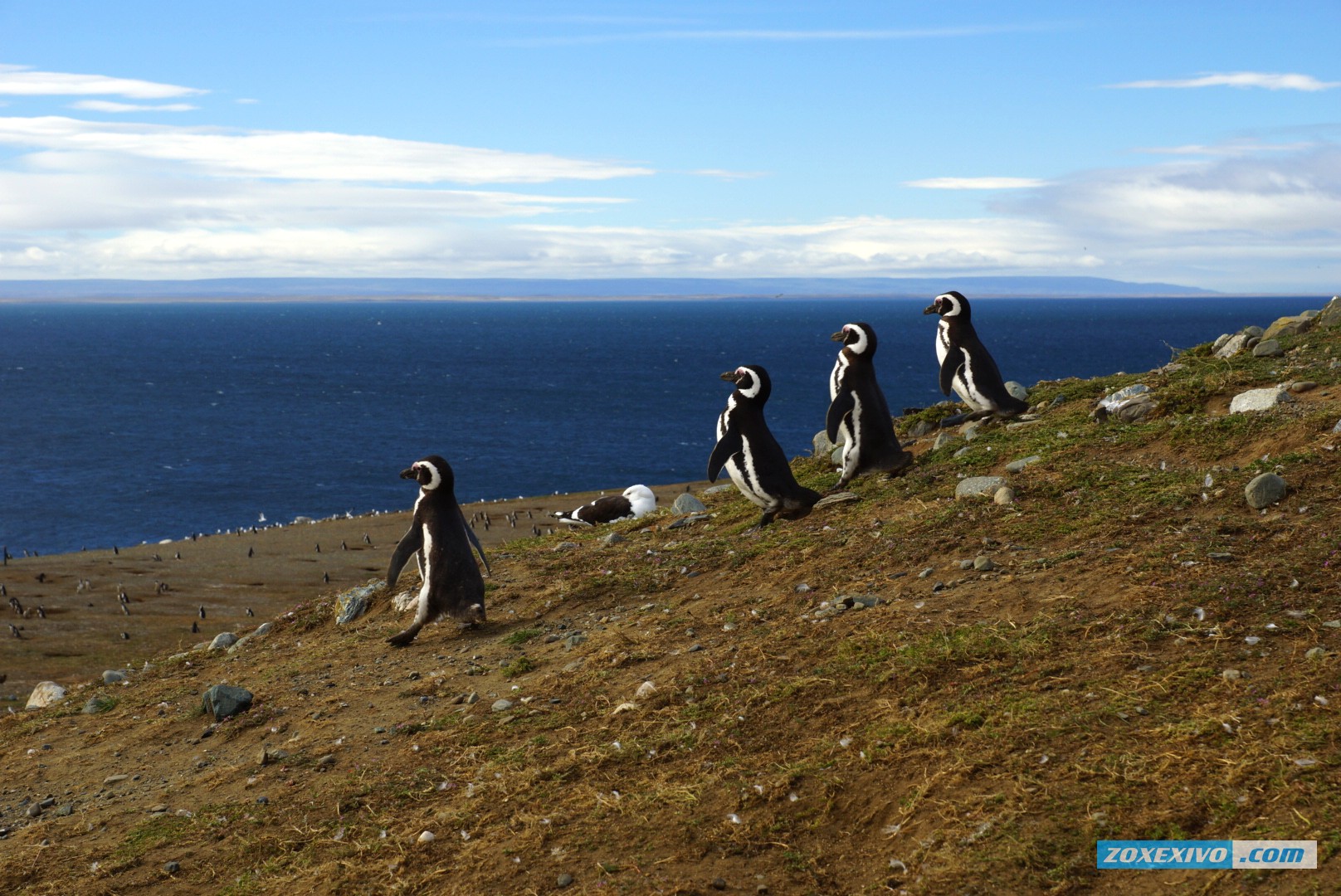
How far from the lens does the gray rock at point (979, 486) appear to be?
473 inches

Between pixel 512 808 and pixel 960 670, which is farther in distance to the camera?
pixel 960 670

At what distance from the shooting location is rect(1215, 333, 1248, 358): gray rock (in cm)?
1873

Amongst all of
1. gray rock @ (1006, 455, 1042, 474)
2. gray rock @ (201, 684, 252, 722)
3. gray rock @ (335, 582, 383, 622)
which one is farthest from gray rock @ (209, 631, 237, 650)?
Answer: gray rock @ (1006, 455, 1042, 474)

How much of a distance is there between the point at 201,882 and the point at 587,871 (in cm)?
264

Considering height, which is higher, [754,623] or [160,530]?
[754,623]

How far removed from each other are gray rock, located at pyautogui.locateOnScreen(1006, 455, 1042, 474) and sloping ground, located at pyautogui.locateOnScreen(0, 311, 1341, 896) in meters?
0.48

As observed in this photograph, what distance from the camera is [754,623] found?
985 cm

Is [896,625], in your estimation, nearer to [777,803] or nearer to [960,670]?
[960,670]

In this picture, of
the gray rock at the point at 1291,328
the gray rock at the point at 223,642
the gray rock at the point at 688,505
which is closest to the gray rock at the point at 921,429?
the gray rock at the point at 688,505

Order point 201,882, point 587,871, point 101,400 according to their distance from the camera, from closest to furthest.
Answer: point 587,871 < point 201,882 < point 101,400

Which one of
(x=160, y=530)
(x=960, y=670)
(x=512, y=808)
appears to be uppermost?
(x=960, y=670)

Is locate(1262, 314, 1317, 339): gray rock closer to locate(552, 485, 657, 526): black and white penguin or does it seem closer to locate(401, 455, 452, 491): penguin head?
locate(552, 485, 657, 526): black and white penguin

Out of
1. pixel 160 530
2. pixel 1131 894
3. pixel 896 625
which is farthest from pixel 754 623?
pixel 160 530

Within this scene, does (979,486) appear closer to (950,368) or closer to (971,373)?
(971,373)
